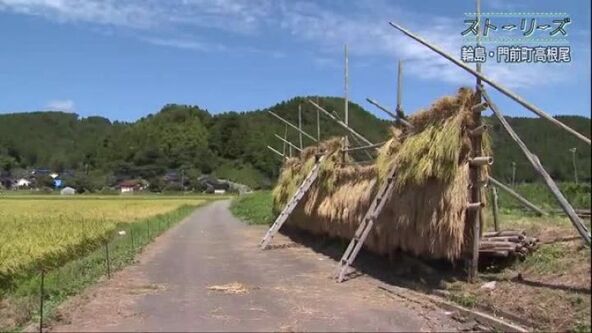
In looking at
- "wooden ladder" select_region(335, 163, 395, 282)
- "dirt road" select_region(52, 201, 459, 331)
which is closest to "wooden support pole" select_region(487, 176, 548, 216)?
"wooden ladder" select_region(335, 163, 395, 282)

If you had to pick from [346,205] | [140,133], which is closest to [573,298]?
[346,205]

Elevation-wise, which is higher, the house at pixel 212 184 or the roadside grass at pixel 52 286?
the roadside grass at pixel 52 286

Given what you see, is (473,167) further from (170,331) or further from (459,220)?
(170,331)

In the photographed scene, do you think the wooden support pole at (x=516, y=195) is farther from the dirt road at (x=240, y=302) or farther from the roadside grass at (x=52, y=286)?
the roadside grass at (x=52, y=286)

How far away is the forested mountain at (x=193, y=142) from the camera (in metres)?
16.6

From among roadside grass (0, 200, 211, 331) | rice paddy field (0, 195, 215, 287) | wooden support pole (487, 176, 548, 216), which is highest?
wooden support pole (487, 176, 548, 216)

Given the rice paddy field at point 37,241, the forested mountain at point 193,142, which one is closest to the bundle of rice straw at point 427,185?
the forested mountain at point 193,142

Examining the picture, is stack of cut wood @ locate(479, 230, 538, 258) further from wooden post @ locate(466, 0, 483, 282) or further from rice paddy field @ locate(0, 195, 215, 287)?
rice paddy field @ locate(0, 195, 215, 287)

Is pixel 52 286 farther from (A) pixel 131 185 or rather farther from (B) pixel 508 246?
(A) pixel 131 185

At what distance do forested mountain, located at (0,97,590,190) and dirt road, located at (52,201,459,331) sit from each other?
11.3 ft

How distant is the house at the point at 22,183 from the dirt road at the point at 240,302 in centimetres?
348

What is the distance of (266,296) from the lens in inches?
446

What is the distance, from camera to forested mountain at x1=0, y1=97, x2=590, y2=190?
16625mm

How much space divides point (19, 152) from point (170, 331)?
10259 millimetres
